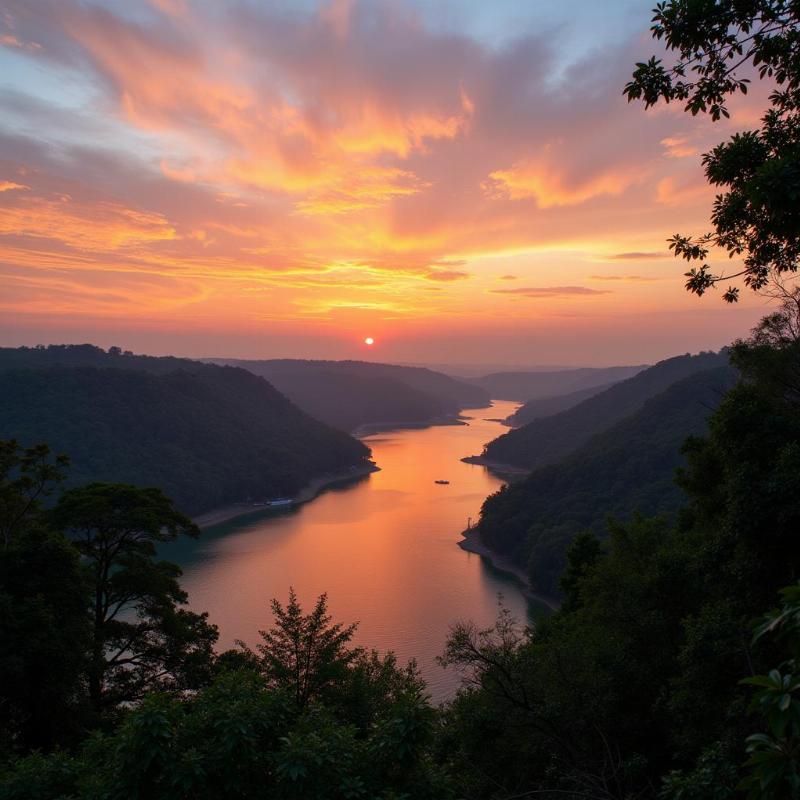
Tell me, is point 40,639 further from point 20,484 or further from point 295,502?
point 295,502

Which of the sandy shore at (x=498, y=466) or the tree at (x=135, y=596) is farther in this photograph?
Result: the sandy shore at (x=498, y=466)

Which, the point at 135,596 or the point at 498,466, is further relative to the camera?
the point at 498,466

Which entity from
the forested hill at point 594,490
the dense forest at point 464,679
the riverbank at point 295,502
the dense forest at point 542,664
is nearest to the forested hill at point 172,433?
the riverbank at point 295,502

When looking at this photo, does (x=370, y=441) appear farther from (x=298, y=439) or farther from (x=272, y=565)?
(x=272, y=565)

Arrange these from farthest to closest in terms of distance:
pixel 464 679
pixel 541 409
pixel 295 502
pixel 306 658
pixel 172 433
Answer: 1. pixel 541 409
2. pixel 172 433
3. pixel 295 502
4. pixel 306 658
5. pixel 464 679

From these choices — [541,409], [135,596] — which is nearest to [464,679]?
[135,596]

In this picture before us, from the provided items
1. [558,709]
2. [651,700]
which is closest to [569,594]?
[651,700]

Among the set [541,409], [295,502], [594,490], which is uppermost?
[541,409]

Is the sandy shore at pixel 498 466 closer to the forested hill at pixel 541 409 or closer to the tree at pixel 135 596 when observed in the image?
the forested hill at pixel 541 409
